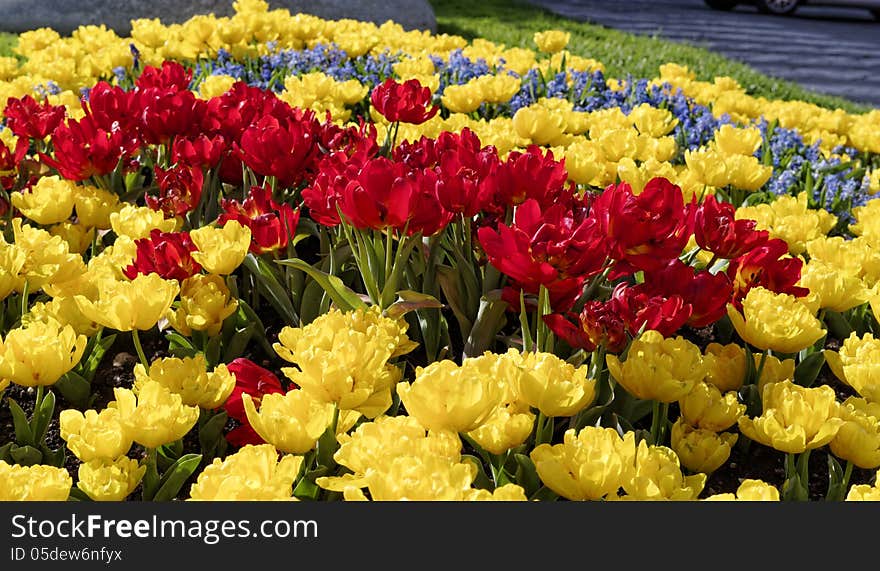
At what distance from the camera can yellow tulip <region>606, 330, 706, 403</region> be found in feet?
4.60

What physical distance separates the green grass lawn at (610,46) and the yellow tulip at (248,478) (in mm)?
4985

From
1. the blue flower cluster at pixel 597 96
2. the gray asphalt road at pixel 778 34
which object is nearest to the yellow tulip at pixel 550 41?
the blue flower cluster at pixel 597 96

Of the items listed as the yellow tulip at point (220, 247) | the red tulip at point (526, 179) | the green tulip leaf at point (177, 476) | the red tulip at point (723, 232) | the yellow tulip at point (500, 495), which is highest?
the red tulip at point (526, 179)

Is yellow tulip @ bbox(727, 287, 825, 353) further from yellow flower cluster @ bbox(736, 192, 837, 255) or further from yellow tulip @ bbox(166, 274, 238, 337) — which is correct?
yellow tulip @ bbox(166, 274, 238, 337)

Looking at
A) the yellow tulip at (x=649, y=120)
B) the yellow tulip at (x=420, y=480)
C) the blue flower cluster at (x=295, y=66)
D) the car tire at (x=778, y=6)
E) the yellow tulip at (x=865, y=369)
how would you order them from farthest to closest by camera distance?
1. the car tire at (x=778, y=6)
2. the blue flower cluster at (x=295, y=66)
3. the yellow tulip at (x=649, y=120)
4. the yellow tulip at (x=865, y=369)
5. the yellow tulip at (x=420, y=480)

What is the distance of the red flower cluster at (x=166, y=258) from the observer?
5.55 feet

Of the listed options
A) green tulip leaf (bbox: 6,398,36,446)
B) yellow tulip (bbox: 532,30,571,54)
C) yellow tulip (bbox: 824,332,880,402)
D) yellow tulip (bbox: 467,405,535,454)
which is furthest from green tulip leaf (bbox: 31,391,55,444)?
yellow tulip (bbox: 532,30,571,54)

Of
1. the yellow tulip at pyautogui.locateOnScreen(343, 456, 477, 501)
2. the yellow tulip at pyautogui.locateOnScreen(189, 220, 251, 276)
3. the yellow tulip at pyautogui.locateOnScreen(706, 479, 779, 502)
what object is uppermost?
the yellow tulip at pyautogui.locateOnScreen(189, 220, 251, 276)

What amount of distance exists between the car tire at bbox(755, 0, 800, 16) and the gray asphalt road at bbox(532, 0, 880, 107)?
0.13 meters

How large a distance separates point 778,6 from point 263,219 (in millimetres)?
13490

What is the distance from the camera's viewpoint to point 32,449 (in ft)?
5.04

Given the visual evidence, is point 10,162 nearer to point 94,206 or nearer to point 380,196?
point 94,206

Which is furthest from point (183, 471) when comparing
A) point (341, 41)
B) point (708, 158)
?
point (341, 41)

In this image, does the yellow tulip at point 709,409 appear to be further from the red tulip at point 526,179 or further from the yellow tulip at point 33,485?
the yellow tulip at point 33,485
